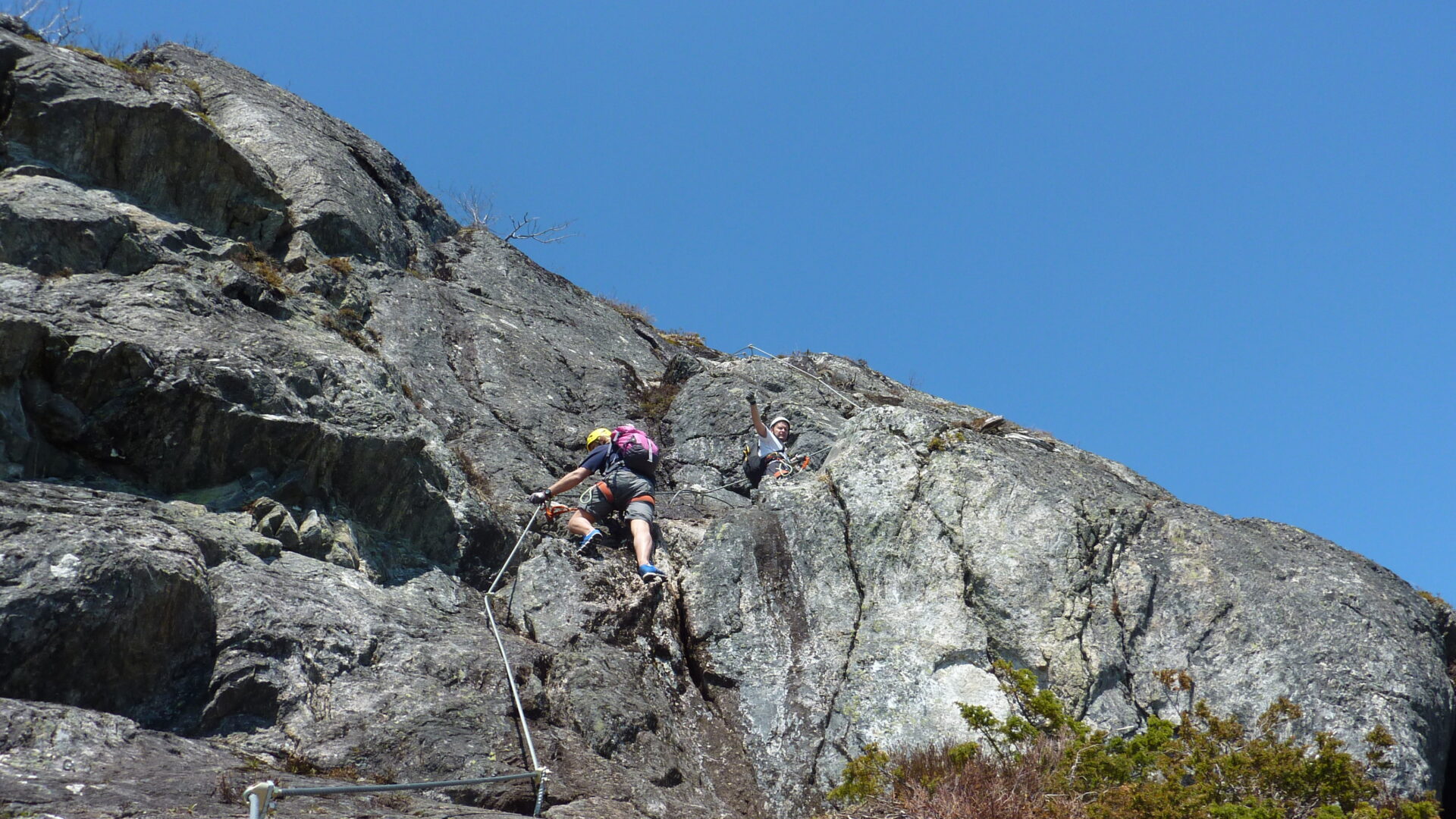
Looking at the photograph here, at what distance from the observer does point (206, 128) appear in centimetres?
1440

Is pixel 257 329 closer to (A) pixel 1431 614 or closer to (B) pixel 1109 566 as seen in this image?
(B) pixel 1109 566

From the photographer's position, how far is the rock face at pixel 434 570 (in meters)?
7.61

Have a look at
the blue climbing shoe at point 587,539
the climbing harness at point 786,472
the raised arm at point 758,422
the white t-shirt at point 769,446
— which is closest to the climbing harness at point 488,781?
the blue climbing shoe at point 587,539

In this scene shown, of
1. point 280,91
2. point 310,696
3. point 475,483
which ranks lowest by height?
point 310,696

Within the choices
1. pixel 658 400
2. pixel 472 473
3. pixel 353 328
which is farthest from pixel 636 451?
pixel 353 328

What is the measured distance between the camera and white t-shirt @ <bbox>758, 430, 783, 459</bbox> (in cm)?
1479

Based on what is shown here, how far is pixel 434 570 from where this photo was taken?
35.6 ft

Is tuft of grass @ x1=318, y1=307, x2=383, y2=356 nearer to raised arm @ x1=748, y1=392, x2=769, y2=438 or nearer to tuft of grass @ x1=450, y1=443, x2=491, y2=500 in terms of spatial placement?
tuft of grass @ x1=450, y1=443, x2=491, y2=500

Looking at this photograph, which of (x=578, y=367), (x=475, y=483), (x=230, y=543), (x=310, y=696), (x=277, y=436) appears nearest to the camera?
(x=310, y=696)

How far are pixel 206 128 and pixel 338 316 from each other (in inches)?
128

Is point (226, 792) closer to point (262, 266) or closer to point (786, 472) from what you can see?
point (786, 472)

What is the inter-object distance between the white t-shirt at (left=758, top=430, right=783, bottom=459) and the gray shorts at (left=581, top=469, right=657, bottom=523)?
8.10 feet

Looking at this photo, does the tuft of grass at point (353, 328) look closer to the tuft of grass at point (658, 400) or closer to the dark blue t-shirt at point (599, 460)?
the dark blue t-shirt at point (599, 460)

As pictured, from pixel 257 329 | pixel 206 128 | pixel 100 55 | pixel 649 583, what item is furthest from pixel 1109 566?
pixel 100 55
